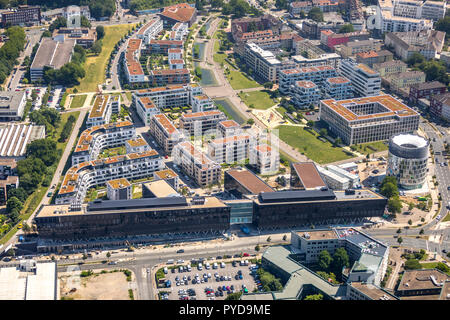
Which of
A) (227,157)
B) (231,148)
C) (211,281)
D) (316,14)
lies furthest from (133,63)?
(211,281)

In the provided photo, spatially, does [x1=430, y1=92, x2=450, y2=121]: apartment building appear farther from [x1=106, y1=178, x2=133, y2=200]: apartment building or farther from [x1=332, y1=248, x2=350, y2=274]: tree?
[x1=106, y1=178, x2=133, y2=200]: apartment building

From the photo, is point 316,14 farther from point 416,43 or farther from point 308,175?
point 308,175

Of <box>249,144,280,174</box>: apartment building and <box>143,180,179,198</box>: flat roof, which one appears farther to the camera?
<box>249,144,280,174</box>: apartment building

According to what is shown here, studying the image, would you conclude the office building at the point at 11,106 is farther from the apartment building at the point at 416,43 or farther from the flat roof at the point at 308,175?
the apartment building at the point at 416,43

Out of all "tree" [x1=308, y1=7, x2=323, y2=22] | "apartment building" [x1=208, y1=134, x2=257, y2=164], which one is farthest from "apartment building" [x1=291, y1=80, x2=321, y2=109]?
"tree" [x1=308, y1=7, x2=323, y2=22]

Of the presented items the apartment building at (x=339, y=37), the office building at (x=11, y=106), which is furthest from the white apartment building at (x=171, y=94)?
the apartment building at (x=339, y=37)

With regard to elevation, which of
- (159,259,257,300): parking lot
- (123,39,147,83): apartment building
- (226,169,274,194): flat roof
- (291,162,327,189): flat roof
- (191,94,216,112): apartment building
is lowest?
(159,259,257,300): parking lot
